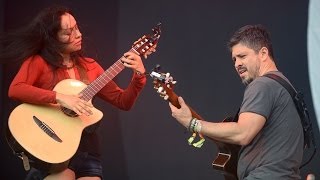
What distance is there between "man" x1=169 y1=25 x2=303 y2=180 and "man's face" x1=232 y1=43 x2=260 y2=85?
0.05 feet

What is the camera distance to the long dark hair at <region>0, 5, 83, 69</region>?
10.7 feet

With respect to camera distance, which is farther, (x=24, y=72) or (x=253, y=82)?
(x=24, y=72)

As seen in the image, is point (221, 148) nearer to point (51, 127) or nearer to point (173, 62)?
point (51, 127)

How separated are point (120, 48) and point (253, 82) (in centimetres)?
187

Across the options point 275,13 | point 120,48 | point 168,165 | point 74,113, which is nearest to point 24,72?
point 74,113

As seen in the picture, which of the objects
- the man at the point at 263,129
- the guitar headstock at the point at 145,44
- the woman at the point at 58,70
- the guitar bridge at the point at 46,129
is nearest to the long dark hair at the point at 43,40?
the woman at the point at 58,70

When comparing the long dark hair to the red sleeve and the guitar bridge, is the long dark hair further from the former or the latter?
the guitar bridge

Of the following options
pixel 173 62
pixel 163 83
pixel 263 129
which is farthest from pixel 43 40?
pixel 263 129

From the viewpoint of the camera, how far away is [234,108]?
4.04 meters

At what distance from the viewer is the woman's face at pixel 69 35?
3295mm

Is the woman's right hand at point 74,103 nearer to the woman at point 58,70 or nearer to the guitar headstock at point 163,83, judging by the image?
the woman at point 58,70

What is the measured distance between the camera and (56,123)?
3141 mm

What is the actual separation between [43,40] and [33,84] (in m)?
0.28

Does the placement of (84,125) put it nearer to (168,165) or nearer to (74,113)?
(74,113)
